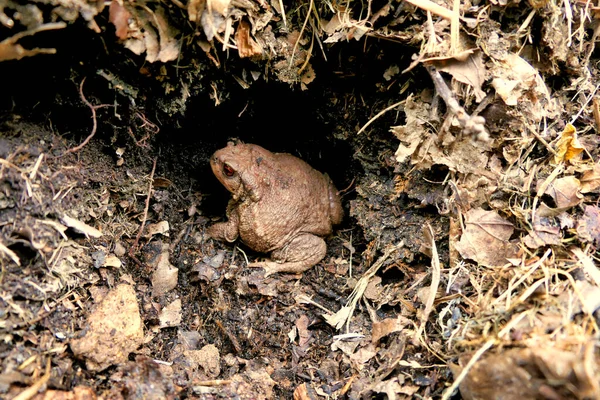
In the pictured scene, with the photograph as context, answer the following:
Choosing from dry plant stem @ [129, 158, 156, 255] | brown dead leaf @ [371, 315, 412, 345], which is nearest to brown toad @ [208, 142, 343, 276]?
dry plant stem @ [129, 158, 156, 255]

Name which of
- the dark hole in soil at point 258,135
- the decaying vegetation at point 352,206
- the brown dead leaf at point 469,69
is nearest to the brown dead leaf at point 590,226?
the decaying vegetation at point 352,206

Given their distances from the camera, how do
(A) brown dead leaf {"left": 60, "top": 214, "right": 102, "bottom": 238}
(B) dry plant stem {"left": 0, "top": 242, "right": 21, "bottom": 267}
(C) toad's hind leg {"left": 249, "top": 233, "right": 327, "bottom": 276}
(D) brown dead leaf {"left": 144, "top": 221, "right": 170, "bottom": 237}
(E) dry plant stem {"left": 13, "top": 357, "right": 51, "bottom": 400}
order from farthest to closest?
(C) toad's hind leg {"left": 249, "top": 233, "right": 327, "bottom": 276} < (D) brown dead leaf {"left": 144, "top": 221, "right": 170, "bottom": 237} < (A) brown dead leaf {"left": 60, "top": 214, "right": 102, "bottom": 238} < (B) dry plant stem {"left": 0, "top": 242, "right": 21, "bottom": 267} < (E) dry plant stem {"left": 13, "top": 357, "right": 51, "bottom": 400}

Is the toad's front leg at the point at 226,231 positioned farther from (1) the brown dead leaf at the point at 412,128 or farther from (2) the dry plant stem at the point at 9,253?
(2) the dry plant stem at the point at 9,253

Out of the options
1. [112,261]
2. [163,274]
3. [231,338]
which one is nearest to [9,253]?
[112,261]

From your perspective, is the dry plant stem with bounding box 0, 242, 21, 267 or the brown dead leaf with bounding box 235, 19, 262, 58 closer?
the dry plant stem with bounding box 0, 242, 21, 267

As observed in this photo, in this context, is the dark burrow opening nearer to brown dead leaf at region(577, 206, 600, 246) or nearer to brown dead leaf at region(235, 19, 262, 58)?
brown dead leaf at region(235, 19, 262, 58)

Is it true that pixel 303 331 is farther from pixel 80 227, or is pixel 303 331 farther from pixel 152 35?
pixel 152 35

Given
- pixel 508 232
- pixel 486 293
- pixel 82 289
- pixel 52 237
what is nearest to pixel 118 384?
pixel 82 289
